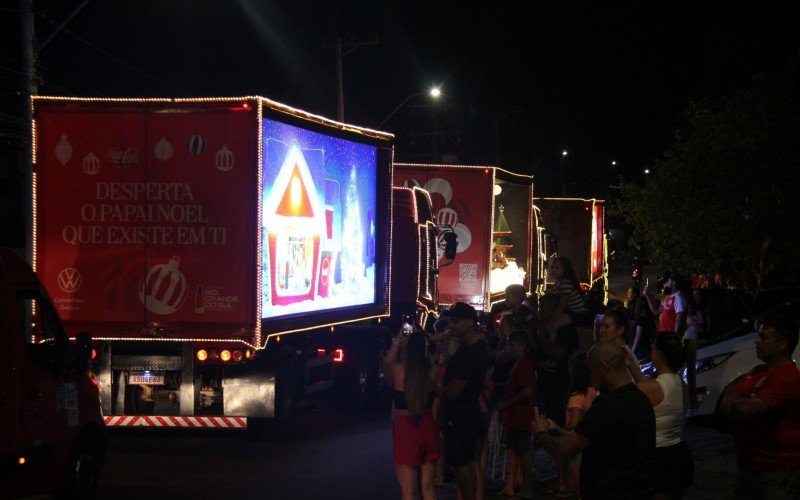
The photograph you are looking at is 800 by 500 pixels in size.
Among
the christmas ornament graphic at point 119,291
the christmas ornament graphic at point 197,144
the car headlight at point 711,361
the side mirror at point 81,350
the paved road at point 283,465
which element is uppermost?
the christmas ornament graphic at point 197,144

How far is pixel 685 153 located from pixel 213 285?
22102 mm

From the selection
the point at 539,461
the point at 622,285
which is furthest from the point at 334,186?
the point at 622,285

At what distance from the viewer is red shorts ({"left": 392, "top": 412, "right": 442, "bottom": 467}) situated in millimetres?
8055

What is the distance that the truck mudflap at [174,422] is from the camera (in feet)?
38.7

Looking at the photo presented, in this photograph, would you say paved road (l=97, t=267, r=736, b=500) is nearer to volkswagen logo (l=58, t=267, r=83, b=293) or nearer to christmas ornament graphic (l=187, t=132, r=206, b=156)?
volkswagen logo (l=58, t=267, r=83, b=293)

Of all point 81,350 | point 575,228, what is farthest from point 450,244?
point 575,228

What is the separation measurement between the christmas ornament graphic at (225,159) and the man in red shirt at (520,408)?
3.74 meters

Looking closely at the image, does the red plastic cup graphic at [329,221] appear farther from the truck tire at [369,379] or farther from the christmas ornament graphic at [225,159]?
the truck tire at [369,379]

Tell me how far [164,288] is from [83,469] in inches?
120

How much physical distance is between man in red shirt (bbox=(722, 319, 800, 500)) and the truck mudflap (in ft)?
22.6

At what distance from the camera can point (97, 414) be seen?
941 cm

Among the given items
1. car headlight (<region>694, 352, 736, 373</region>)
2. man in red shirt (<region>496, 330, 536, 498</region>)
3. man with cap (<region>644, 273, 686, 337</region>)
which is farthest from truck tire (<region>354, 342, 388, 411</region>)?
man in red shirt (<region>496, 330, 536, 498</region>)

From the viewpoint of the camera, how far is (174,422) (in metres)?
11.8

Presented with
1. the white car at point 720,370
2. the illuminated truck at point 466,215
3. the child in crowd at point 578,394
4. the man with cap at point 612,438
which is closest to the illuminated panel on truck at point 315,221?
the child in crowd at point 578,394
